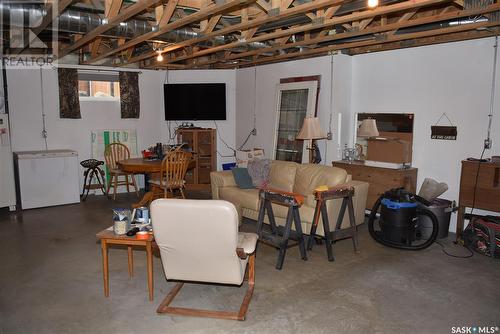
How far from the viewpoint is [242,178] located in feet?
18.1

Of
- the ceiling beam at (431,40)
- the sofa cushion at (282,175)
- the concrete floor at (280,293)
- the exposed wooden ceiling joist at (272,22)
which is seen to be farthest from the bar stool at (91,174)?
the ceiling beam at (431,40)

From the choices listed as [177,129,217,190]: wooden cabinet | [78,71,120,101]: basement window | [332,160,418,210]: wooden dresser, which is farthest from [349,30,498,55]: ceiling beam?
[78,71,120,101]: basement window

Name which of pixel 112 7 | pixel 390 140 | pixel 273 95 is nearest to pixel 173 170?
pixel 273 95

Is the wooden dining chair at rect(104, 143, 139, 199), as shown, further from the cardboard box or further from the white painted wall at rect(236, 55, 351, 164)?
the white painted wall at rect(236, 55, 351, 164)

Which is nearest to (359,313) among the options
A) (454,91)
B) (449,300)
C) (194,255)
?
(449,300)

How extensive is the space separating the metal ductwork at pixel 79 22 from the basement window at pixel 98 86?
10.3 feet

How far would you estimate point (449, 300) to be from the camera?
3268 millimetres

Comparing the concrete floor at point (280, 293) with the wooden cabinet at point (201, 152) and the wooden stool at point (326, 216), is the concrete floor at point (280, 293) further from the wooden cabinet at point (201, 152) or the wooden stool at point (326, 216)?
the wooden cabinet at point (201, 152)

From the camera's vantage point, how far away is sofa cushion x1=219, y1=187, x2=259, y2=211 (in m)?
5.07

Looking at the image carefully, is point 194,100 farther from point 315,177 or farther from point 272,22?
A: point 272,22

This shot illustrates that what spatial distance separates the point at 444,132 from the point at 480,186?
93 centimetres

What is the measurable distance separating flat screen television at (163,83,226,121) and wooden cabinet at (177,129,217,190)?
37 centimetres

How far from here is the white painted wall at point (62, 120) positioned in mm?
6543

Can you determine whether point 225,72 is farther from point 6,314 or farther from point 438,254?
point 6,314
